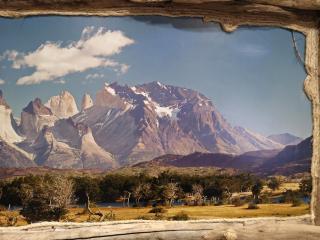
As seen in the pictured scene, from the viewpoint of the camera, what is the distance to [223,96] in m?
6.88

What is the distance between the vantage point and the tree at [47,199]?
587 cm

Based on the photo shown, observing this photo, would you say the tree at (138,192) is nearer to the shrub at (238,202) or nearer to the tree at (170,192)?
the tree at (170,192)

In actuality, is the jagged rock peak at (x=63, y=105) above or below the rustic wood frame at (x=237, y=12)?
below

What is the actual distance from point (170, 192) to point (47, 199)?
54.9 inches

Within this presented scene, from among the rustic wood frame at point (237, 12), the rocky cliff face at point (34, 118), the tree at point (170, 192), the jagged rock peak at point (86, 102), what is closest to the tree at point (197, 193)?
the tree at point (170, 192)

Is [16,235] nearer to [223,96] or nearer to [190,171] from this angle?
Answer: [190,171]

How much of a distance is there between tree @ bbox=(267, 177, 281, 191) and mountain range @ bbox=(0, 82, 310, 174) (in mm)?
320

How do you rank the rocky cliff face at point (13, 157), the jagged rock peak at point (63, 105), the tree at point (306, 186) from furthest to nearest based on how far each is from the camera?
the tree at point (306, 186) < the jagged rock peak at point (63, 105) < the rocky cliff face at point (13, 157)

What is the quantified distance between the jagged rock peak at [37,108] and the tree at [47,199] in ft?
2.31

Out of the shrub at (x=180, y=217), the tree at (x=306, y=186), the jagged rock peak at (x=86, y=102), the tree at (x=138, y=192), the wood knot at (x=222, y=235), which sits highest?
the jagged rock peak at (x=86, y=102)

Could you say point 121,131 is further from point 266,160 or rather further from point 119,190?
point 266,160

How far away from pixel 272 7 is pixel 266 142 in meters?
1.64

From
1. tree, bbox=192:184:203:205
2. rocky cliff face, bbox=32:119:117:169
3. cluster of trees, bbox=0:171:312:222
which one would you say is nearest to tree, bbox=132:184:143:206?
cluster of trees, bbox=0:171:312:222

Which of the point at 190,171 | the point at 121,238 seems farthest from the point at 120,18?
the point at 121,238
